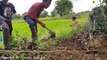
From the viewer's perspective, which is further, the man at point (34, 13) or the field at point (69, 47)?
the man at point (34, 13)

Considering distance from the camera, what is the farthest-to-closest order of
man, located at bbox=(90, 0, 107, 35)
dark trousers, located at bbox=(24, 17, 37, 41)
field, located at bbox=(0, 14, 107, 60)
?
man, located at bbox=(90, 0, 107, 35) < dark trousers, located at bbox=(24, 17, 37, 41) < field, located at bbox=(0, 14, 107, 60)

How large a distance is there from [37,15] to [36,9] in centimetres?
16

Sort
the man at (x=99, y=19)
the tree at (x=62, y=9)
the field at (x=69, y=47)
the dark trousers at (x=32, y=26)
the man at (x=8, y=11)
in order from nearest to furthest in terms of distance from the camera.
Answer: the field at (x=69, y=47) → the man at (x=8, y=11) → the dark trousers at (x=32, y=26) → the man at (x=99, y=19) → the tree at (x=62, y=9)

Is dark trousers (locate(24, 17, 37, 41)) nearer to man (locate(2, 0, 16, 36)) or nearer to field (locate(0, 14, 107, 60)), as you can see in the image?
field (locate(0, 14, 107, 60))

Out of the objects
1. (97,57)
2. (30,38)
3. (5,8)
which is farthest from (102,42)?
(5,8)

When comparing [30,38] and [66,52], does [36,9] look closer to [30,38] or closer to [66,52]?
→ [30,38]

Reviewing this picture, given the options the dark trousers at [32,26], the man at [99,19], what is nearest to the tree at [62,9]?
the man at [99,19]

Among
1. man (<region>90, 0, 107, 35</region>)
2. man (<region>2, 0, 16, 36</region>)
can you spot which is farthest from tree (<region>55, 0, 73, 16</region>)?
man (<region>2, 0, 16, 36</region>)

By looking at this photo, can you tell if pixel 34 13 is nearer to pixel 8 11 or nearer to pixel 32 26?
pixel 32 26

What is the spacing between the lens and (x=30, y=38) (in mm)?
11500

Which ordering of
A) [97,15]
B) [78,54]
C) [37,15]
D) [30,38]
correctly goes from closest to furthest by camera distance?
[78,54] → [30,38] → [37,15] → [97,15]

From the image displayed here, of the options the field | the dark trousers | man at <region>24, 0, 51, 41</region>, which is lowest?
the field

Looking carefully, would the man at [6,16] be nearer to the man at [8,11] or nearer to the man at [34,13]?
the man at [8,11]

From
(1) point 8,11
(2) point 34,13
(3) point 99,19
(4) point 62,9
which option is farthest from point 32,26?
(4) point 62,9
